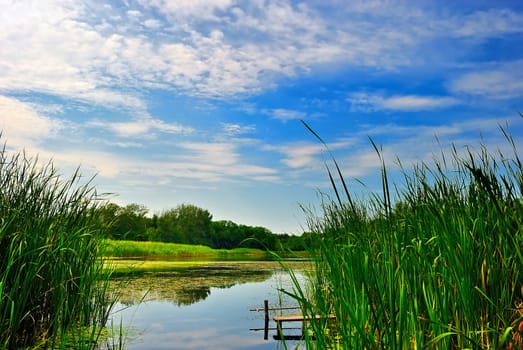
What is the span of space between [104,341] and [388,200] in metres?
5.32

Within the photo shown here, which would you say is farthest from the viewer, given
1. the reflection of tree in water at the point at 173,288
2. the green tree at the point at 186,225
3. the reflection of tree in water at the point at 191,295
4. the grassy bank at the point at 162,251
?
the green tree at the point at 186,225

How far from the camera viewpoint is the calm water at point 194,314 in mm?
7395

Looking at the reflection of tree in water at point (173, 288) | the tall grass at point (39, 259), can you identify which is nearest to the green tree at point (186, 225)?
the reflection of tree in water at point (173, 288)

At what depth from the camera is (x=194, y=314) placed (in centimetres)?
984

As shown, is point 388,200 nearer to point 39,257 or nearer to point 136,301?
point 39,257

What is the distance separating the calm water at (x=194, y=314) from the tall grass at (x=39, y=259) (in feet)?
2.07

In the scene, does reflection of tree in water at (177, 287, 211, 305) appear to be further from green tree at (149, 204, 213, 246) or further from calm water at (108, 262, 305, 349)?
green tree at (149, 204, 213, 246)

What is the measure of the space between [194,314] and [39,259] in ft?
21.0

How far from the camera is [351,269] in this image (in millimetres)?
2982

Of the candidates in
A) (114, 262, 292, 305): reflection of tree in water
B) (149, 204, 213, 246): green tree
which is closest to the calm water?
(114, 262, 292, 305): reflection of tree in water

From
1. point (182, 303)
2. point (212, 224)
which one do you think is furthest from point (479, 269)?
point (212, 224)

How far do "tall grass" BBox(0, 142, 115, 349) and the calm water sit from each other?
0.63m

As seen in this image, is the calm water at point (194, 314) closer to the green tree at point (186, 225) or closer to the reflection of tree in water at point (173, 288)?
the reflection of tree in water at point (173, 288)

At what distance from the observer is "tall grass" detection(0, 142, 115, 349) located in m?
3.71
